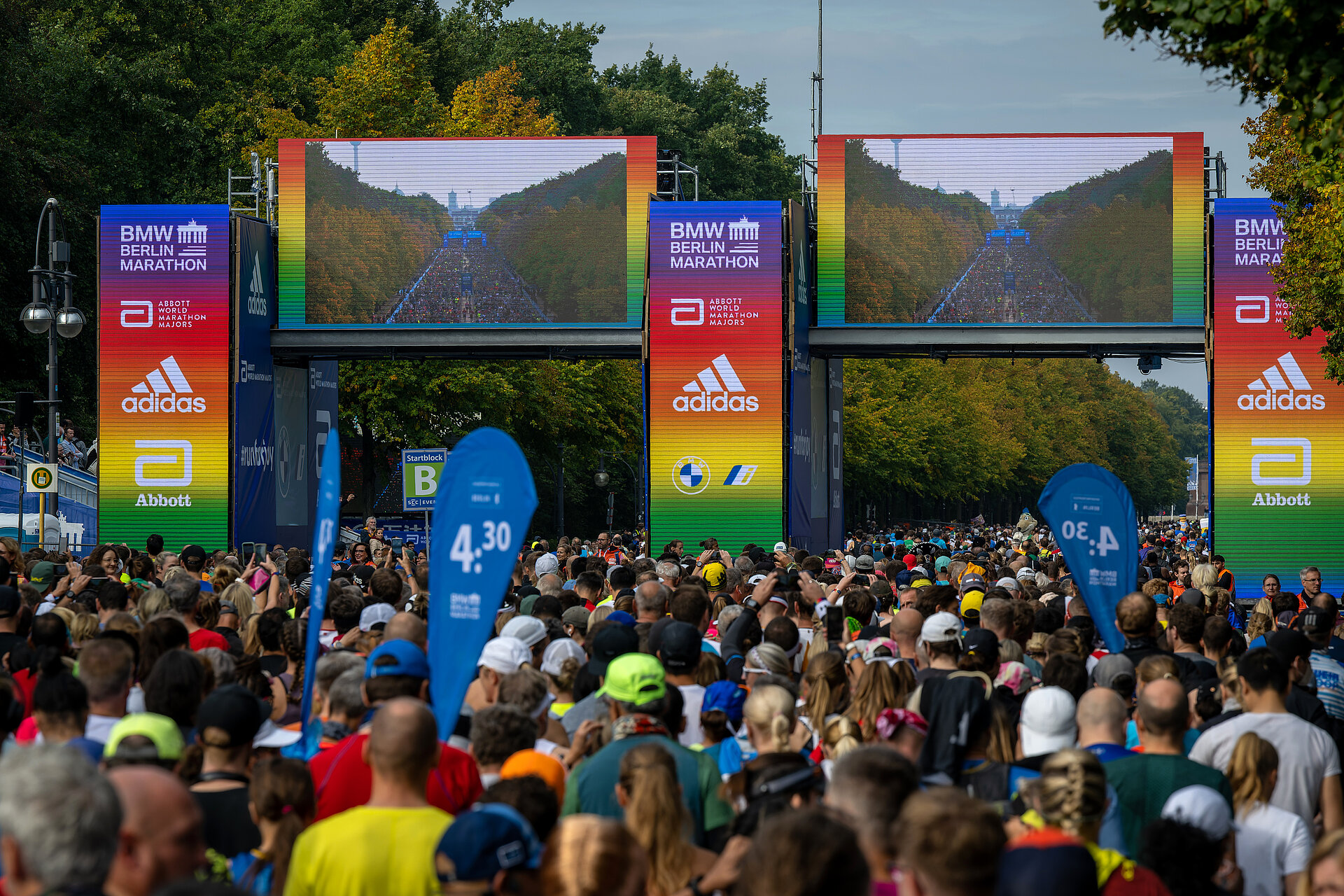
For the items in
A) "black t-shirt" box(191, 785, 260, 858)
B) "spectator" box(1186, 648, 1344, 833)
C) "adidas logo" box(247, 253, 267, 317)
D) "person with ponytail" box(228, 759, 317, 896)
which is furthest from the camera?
"adidas logo" box(247, 253, 267, 317)

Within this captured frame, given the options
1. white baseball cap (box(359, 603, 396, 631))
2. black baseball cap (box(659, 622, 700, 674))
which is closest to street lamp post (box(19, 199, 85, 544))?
white baseball cap (box(359, 603, 396, 631))

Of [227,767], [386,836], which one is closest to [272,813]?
[227,767]

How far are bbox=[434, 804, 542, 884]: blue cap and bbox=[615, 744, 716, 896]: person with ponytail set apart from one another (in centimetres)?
72

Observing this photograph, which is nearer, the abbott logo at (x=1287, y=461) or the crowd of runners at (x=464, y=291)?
the abbott logo at (x=1287, y=461)

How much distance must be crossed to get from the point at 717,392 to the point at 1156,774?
20.2 meters

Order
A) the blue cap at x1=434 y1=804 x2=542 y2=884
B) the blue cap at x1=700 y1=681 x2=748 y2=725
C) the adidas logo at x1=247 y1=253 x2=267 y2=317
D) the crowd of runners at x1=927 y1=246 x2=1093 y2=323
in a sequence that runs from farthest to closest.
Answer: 1. the crowd of runners at x1=927 y1=246 x2=1093 y2=323
2. the adidas logo at x1=247 y1=253 x2=267 y2=317
3. the blue cap at x1=700 y1=681 x2=748 y2=725
4. the blue cap at x1=434 y1=804 x2=542 y2=884

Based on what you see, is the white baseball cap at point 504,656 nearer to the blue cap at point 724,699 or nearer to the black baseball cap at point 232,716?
the blue cap at point 724,699

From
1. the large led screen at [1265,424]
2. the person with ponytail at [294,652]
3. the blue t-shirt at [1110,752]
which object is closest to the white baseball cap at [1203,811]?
the blue t-shirt at [1110,752]

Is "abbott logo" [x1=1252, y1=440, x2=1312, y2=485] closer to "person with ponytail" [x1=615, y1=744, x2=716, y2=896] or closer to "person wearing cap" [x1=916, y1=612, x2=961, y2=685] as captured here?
"person wearing cap" [x1=916, y1=612, x2=961, y2=685]

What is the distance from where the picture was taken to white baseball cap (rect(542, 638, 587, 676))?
8.12m

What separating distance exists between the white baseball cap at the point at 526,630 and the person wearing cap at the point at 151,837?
4580 millimetres

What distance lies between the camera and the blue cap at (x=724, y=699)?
7148mm

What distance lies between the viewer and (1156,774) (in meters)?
5.88

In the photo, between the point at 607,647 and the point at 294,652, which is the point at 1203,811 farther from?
the point at 294,652
